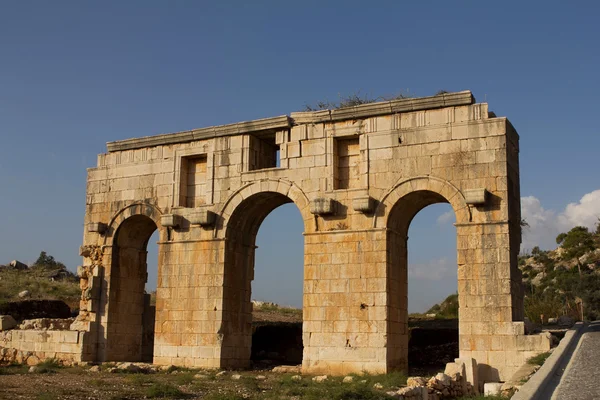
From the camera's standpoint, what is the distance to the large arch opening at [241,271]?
1575 centimetres

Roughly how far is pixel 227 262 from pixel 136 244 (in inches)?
151

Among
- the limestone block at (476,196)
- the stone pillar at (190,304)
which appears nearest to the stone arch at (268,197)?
the stone pillar at (190,304)

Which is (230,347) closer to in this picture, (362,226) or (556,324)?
(362,226)

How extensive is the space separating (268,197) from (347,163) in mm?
2249

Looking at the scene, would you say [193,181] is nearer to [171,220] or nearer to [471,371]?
[171,220]

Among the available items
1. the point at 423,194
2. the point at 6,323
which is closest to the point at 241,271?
the point at 423,194

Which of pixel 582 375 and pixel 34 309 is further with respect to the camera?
pixel 34 309

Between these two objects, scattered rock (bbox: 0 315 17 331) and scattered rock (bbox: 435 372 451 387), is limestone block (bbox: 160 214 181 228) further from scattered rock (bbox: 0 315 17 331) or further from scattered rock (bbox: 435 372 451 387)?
scattered rock (bbox: 435 372 451 387)

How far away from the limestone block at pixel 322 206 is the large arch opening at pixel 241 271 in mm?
1399

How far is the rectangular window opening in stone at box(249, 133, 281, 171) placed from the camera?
16.3m

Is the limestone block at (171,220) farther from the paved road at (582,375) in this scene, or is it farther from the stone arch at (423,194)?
the paved road at (582,375)

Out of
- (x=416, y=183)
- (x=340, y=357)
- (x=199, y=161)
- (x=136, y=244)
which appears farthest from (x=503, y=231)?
(x=136, y=244)

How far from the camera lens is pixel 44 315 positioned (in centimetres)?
2391

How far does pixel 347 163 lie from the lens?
50.2ft
